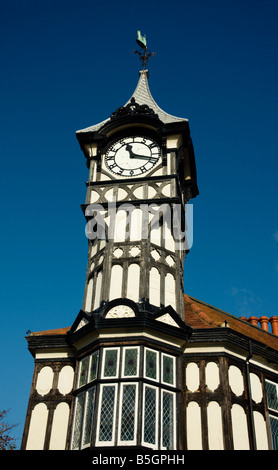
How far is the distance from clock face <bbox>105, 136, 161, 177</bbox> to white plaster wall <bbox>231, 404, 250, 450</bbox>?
8830 mm

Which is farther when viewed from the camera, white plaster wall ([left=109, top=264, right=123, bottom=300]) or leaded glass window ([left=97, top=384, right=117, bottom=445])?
white plaster wall ([left=109, top=264, right=123, bottom=300])

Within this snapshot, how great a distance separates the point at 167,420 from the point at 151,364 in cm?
157

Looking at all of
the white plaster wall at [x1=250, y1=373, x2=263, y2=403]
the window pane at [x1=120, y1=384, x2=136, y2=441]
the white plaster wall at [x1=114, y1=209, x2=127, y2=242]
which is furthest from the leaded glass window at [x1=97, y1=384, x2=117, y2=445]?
the white plaster wall at [x1=114, y1=209, x2=127, y2=242]

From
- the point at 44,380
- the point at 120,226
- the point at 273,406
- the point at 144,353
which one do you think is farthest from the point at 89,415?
the point at 120,226

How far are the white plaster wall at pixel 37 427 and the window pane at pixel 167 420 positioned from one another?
3888 mm

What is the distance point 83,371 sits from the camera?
17094 millimetres

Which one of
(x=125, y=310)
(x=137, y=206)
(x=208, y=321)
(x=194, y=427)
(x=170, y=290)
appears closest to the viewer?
(x=194, y=427)

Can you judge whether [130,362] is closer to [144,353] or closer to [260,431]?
[144,353]

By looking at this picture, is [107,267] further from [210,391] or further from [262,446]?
[262,446]

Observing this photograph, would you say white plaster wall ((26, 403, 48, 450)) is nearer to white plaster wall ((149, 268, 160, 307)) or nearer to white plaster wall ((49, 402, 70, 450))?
white plaster wall ((49, 402, 70, 450))

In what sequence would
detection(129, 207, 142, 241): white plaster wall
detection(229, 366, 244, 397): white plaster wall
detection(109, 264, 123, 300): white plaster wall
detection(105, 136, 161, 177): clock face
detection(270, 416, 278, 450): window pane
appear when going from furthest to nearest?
detection(105, 136, 161, 177): clock face
detection(129, 207, 142, 241): white plaster wall
detection(109, 264, 123, 300): white plaster wall
detection(270, 416, 278, 450): window pane
detection(229, 366, 244, 397): white plaster wall

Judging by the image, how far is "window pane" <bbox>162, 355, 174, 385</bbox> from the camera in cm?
1638

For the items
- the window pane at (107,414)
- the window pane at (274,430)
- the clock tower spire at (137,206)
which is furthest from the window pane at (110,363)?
the window pane at (274,430)
